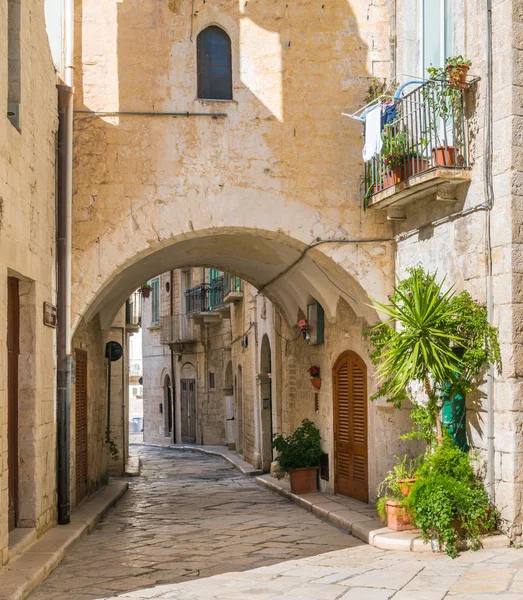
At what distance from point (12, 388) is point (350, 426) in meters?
5.19

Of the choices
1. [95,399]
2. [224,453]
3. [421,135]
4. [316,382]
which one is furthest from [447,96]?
[224,453]

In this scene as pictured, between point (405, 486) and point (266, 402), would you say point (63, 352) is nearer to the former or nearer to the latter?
point (405, 486)

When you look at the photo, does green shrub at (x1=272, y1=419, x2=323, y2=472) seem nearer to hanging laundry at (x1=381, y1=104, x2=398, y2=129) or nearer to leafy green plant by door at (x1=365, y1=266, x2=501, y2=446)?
leafy green plant by door at (x1=365, y1=266, x2=501, y2=446)

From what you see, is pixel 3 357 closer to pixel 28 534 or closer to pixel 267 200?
pixel 28 534

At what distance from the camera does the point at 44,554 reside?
8.16 metres

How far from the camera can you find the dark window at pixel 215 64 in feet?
35.7

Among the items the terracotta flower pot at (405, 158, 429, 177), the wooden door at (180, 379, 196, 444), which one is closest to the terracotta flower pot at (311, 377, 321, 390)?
the terracotta flower pot at (405, 158, 429, 177)

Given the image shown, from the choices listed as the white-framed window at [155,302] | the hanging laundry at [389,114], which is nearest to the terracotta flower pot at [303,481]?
the hanging laundry at [389,114]

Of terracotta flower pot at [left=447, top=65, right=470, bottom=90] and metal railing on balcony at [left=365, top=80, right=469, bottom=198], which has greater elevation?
terracotta flower pot at [left=447, top=65, right=470, bottom=90]

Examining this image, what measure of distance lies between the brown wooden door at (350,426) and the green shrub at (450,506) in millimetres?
3217

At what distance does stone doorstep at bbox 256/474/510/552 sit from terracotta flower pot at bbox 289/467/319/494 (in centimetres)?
13

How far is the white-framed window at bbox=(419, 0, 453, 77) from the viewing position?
980 centimetres

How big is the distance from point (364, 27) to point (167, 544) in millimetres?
6455

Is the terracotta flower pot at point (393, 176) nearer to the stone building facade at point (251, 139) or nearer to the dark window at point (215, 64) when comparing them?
the stone building facade at point (251, 139)
